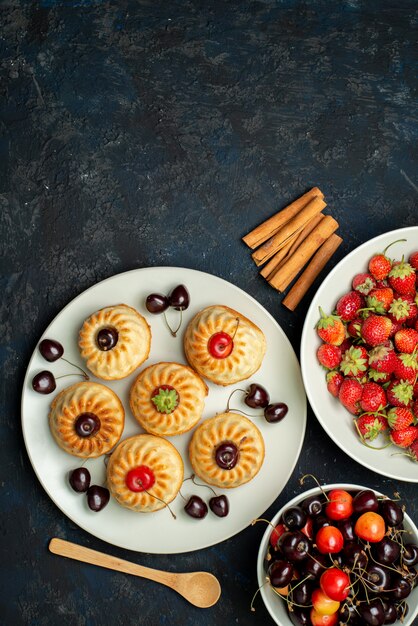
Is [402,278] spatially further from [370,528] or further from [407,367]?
[370,528]

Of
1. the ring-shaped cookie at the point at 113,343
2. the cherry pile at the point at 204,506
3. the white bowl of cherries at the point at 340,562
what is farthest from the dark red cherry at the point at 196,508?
the ring-shaped cookie at the point at 113,343

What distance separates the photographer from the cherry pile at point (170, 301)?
328 centimetres

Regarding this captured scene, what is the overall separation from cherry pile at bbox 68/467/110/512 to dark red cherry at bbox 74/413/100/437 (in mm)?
195

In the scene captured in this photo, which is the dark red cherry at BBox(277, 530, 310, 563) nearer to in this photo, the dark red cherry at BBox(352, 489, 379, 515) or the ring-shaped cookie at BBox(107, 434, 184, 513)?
the dark red cherry at BBox(352, 489, 379, 515)

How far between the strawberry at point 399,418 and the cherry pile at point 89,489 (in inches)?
53.9

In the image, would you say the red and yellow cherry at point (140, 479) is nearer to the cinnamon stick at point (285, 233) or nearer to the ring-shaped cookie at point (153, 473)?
the ring-shaped cookie at point (153, 473)

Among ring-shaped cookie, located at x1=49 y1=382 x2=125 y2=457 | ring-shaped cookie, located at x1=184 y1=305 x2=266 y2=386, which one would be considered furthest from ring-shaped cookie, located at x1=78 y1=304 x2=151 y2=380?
ring-shaped cookie, located at x1=184 y1=305 x2=266 y2=386

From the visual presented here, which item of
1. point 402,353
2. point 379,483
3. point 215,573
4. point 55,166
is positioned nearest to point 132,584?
point 215,573

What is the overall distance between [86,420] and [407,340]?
1.51m

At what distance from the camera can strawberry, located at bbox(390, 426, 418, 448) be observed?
10.6 feet

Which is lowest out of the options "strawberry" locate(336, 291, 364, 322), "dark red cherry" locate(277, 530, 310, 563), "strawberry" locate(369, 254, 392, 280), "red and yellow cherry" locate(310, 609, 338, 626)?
"red and yellow cherry" locate(310, 609, 338, 626)

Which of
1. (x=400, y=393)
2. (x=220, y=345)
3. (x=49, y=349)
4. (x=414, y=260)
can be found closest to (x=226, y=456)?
(x=220, y=345)

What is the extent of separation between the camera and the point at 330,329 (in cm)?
325

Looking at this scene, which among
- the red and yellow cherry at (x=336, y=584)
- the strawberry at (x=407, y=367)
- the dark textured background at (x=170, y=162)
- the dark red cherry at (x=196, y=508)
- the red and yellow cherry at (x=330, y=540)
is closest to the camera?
the red and yellow cherry at (x=336, y=584)
